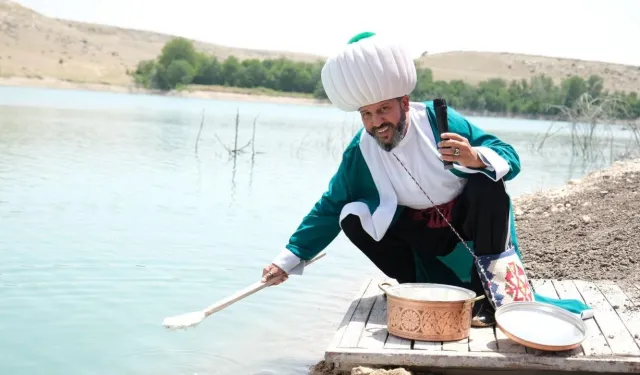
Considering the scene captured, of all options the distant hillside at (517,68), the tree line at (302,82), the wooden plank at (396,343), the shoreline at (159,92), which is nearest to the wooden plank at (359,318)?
the wooden plank at (396,343)

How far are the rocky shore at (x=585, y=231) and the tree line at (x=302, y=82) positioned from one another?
156 ft

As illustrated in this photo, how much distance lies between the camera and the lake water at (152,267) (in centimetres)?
466

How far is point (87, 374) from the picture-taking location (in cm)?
434

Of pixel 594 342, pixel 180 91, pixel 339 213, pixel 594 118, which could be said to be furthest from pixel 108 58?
pixel 594 342

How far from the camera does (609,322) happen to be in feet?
11.2

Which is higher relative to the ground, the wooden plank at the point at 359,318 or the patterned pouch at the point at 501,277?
the patterned pouch at the point at 501,277

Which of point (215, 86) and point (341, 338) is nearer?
point (341, 338)

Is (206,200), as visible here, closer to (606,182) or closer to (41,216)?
(41,216)

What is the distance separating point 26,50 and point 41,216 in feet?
248

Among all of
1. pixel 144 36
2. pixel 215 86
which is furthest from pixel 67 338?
pixel 144 36

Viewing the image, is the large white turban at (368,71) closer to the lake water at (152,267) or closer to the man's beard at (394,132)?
the man's beard at (394,132)

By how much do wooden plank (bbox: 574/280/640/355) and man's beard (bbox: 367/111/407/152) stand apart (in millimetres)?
1016

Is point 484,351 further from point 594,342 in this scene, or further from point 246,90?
point 246,90

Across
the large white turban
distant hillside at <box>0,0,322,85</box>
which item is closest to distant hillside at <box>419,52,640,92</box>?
distant hillside at <box>0,0,322,85</box>
